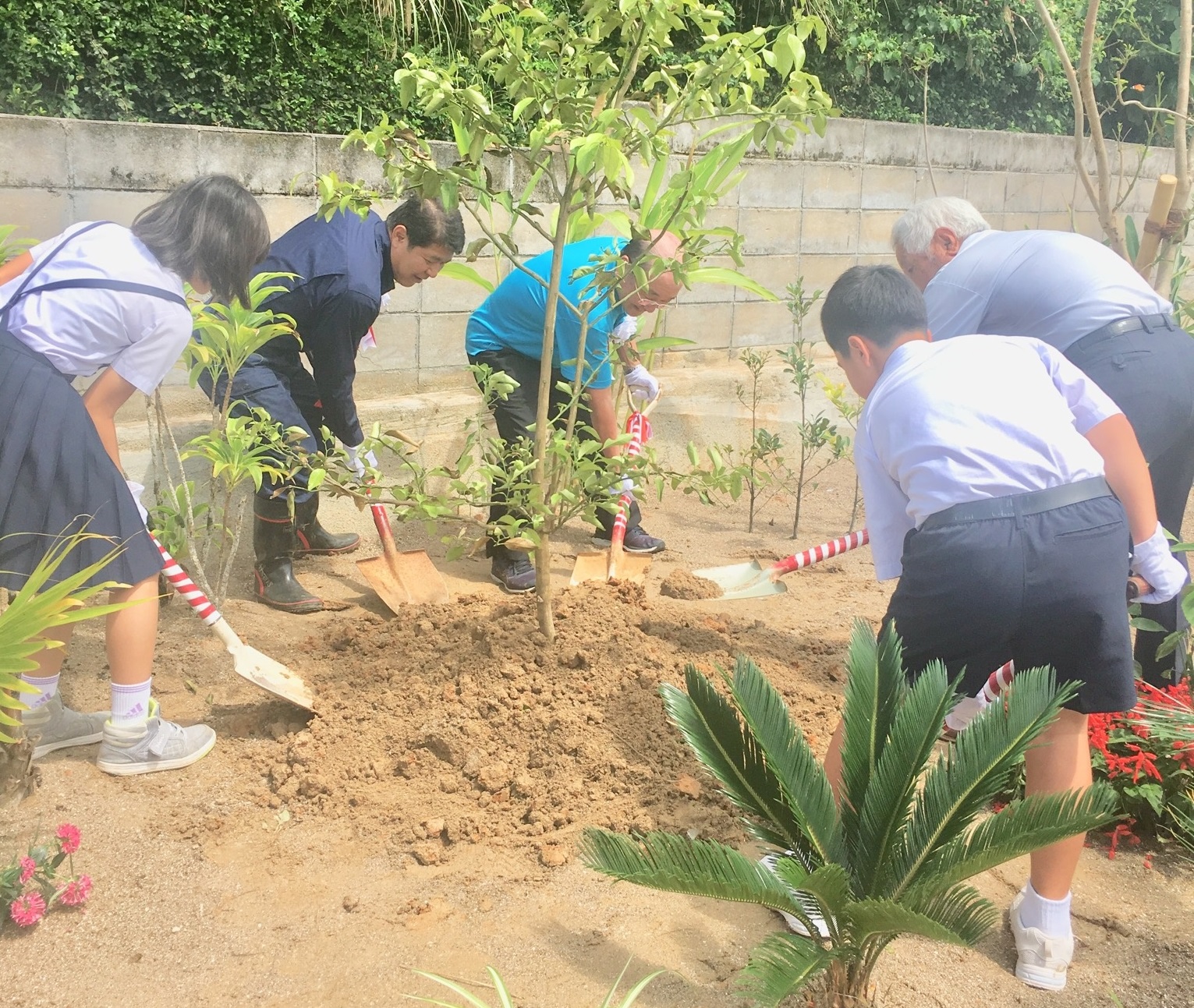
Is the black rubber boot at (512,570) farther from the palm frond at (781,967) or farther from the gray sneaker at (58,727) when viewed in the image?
the palm frond at (781,967)

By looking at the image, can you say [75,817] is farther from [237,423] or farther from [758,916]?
[758,916]

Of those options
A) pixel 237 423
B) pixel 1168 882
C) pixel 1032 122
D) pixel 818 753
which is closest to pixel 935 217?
pixel 818 753

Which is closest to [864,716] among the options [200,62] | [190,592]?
[190,592]

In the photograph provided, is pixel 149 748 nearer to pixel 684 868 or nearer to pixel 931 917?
pixel 684 868

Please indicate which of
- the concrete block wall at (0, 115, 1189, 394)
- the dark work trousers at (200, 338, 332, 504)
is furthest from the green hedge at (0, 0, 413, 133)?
the dark work trousers at (200, 338, 332, 504)

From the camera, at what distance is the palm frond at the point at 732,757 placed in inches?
85.0

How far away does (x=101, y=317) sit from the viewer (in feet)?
8.82

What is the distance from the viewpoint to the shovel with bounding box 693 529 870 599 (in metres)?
4.04

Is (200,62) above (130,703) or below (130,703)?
above

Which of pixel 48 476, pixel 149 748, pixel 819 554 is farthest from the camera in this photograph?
pixel 819 554

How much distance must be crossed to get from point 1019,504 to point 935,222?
160cm

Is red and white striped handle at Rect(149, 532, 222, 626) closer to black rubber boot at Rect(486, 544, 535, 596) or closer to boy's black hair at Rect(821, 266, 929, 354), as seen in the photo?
black rubber boot at Rect(486, 544, 535, 596)

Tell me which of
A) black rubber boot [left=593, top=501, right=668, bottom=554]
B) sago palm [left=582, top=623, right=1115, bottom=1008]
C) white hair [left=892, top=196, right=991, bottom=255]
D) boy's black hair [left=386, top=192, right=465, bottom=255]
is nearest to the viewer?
sago palm [left=582, top=623, right=1115, bottom=1008]

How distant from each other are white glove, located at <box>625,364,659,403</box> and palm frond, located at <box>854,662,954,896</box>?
9.61 feet
